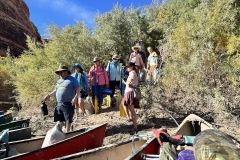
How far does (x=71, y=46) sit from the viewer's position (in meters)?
13.6

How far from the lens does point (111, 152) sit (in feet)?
15.2

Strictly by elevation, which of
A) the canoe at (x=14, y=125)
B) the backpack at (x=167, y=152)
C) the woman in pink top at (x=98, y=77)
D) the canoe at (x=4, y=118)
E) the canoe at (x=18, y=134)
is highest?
the woman in pink top at (x=98, y=77)

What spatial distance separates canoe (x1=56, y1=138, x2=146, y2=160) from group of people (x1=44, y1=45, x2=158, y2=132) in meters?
1.98

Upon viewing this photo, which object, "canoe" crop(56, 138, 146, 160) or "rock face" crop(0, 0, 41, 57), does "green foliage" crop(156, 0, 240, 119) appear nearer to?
"canoe" crop(56, 138, 146, 160)

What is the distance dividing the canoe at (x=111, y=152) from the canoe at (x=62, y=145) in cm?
77

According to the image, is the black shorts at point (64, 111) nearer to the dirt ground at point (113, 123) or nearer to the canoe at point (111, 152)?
the dirt ground at point (113, 123)

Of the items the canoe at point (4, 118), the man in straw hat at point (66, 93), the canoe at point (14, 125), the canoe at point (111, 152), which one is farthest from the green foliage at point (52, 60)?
the canoe at point (111, 152)

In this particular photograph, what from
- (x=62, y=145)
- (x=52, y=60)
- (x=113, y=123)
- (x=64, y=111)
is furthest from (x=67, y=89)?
(x=52, y=60)

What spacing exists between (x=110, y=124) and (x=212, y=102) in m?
3.07

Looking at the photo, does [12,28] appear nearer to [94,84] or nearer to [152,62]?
[152,62]

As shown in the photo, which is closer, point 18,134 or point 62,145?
point 62,145

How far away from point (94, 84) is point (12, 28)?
3847cm

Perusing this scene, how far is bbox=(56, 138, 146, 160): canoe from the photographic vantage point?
4.23m

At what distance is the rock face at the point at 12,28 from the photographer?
39900 millimetres
